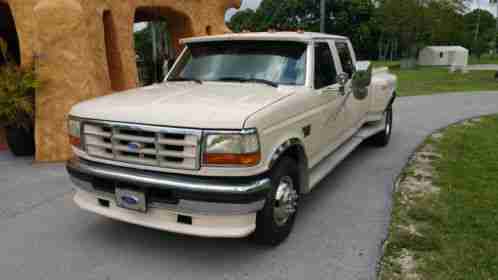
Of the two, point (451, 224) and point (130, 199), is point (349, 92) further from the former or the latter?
point (130, 199)

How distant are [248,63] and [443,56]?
1750 inches

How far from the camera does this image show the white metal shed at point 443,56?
40459mm

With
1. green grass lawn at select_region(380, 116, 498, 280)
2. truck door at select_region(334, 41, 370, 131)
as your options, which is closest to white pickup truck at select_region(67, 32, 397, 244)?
truck door at select_region(334, 41, 370, 131)

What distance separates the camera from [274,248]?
11.7 ft

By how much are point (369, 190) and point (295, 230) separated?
1552 mm

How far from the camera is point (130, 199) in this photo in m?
3.16

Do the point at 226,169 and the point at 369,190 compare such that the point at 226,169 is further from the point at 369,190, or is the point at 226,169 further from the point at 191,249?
the point at 369,190

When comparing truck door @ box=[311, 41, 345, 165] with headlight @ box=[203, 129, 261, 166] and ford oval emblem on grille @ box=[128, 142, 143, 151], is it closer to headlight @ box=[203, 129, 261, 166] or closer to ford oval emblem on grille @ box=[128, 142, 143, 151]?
A: headlight @ box=[203, 129, 261, 166]

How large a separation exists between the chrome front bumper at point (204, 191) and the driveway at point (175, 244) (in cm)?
60

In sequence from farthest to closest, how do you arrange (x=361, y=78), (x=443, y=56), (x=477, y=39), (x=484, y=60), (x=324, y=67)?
(x=477, y=39), (x=484, y=60), (x=443, y=56), (x=361, y=78), (x=324, y=67)

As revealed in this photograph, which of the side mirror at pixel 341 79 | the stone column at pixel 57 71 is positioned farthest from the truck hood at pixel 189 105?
the stone column at pixel 57 71

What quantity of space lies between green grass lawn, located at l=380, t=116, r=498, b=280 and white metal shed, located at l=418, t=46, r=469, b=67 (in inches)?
1524

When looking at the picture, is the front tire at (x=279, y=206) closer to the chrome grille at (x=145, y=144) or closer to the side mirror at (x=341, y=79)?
the chrome grille at (x=145, y=144)

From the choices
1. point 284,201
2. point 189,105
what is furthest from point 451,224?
point 189,105
